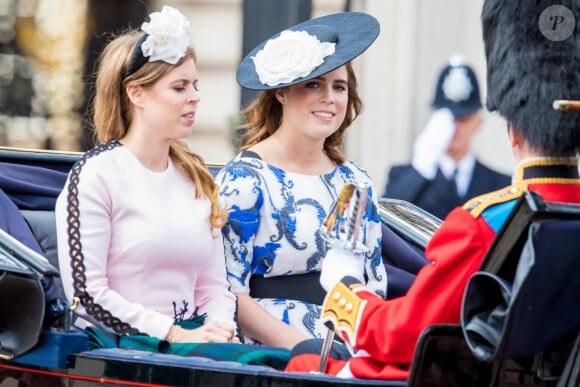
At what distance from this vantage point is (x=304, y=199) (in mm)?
3947

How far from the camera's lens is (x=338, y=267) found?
316 centimetres

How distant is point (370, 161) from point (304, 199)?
12.4 feet

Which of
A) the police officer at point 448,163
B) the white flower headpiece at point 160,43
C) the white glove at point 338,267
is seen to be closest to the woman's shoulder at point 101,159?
the white flower headpiece at point 160,43

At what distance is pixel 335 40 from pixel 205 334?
3.26 feet

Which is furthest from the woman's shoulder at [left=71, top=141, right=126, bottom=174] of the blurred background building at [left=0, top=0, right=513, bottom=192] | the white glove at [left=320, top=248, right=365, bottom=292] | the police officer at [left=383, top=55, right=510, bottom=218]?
the blurred background building at [left=0, top=0, right=513, bottom=192]

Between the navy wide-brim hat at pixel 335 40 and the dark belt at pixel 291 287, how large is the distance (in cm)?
54

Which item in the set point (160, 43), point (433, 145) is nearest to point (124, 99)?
point (160, 43)

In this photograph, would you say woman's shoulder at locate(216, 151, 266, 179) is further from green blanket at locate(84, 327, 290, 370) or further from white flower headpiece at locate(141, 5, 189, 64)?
green blanket at locate(84, 327, 290, 370)

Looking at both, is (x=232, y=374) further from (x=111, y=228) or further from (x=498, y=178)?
(x=498, y=178)

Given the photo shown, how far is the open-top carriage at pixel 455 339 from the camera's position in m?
2.75

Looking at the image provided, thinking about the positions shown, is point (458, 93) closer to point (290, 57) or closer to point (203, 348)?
point (290, 57)

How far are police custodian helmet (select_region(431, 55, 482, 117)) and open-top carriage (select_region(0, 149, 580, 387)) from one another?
2494 mm

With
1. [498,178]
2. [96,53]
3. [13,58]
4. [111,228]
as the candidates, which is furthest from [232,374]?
[13,58]

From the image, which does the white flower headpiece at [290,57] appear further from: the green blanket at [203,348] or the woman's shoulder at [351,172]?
the green blanket at [203,348]
